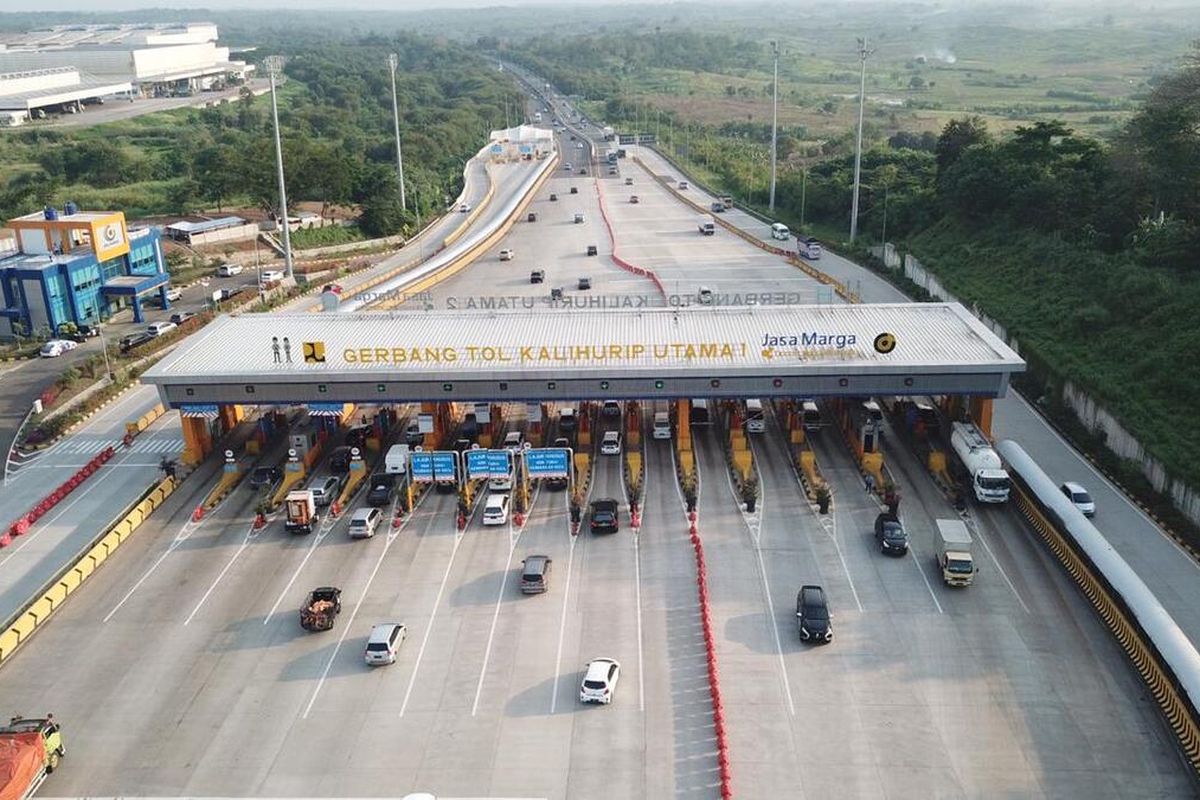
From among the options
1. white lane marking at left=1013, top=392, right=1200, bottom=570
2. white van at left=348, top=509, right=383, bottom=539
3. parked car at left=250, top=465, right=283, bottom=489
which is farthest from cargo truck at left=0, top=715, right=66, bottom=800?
white lane marking at left=1013, top=392, right=1200, bottom=570

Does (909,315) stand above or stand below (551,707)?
above

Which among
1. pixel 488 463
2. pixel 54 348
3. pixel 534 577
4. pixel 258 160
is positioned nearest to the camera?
pixel 534 577

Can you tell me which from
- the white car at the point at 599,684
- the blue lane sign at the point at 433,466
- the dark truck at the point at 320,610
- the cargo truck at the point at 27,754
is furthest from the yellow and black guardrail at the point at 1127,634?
the cargo truck at the point at 27,754

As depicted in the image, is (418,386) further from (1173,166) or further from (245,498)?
(1173,166)

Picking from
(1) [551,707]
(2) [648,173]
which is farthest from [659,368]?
(2) [648,173]

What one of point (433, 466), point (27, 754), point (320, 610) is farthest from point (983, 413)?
point (27, 754)

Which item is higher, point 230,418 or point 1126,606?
point 1126,606

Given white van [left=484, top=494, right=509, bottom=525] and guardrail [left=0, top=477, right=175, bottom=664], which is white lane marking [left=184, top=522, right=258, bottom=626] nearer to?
guardrail [left=0, top=477, right=175, bottom=664]

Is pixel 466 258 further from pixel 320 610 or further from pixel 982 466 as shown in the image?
pixel 320 610
